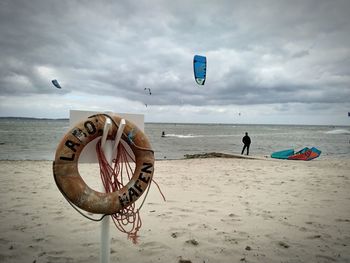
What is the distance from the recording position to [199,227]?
2.85 metres

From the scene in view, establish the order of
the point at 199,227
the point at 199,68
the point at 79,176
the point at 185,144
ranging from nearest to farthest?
the point at 79,176, the point at 199,227, the point at 199,68, the point at 185,144

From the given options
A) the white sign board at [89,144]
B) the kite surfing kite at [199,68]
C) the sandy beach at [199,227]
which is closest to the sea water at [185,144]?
the kite surfing kite at [199,68]

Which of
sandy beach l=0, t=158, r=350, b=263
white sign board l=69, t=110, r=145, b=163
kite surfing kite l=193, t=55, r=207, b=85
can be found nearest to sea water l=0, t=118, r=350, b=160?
kite surfing kite l=193, t=55, r=207, b=85

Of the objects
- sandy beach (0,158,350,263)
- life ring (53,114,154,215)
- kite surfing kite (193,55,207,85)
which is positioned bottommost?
sandy beach (0,158,350,263)

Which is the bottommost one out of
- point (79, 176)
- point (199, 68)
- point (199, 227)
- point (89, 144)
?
point (199, 227)

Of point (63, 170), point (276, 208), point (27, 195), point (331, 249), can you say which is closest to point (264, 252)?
point (331, 249)

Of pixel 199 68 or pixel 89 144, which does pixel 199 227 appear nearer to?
pixel 89 144

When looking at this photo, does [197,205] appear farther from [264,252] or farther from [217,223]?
[264,252]

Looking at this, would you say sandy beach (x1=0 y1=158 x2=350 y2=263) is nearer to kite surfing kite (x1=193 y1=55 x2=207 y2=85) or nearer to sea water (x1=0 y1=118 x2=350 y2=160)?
kite surfing kite (x1=193 y1=55 x2=207 y2=85)

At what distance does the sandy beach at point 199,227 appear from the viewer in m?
2.27

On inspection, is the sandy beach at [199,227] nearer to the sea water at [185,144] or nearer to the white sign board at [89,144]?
the white sign board at [89,144]

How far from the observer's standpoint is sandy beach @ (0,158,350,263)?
227cm

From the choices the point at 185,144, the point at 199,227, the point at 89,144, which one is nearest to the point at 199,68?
the point at 199,227

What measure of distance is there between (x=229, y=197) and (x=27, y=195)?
12.1ft
